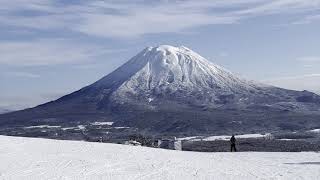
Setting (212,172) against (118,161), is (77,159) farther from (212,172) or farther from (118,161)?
(212,172)

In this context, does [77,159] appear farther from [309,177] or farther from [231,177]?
[309,177]

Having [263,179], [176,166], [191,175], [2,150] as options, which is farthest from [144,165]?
[2,150]

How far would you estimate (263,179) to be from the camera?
1163 inches

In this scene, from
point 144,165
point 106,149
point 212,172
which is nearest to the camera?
point 212,172

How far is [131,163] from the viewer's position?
35906 millimetres

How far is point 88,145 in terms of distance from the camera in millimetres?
44812

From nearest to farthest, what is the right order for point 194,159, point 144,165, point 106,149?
point 144,165
point 194,159
point 106,149

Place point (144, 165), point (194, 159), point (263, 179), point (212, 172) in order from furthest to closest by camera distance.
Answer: point (194, 159) → point (144, 165) → point (212, 172) → point (263, 179)

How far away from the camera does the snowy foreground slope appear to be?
102ft

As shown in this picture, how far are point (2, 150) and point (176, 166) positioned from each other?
1226cm

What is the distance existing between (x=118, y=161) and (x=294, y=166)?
33.6 ft

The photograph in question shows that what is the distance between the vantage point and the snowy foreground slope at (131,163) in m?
31.0

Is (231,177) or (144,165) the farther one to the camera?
(144,165)

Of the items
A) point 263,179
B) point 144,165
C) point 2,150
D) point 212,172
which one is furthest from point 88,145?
point 263,179
